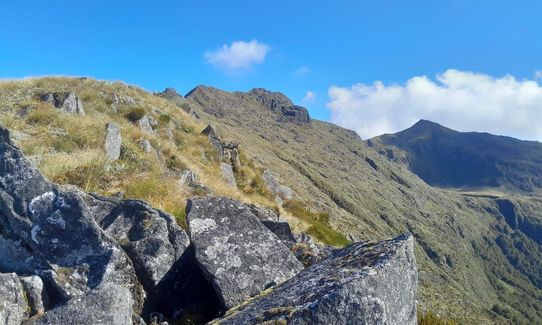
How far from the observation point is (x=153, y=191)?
35.4ft

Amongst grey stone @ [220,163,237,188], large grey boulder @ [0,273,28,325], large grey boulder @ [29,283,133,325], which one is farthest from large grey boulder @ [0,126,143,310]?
grey stone @ [220,163,237,188]

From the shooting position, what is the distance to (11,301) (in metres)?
4.66

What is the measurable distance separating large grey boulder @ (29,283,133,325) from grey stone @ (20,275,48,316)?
0.32 m

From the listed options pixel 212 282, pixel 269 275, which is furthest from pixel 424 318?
pixel 212 282

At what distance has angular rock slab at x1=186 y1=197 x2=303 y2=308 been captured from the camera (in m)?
6.04

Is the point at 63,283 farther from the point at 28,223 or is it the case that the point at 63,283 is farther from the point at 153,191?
the point at 153,191

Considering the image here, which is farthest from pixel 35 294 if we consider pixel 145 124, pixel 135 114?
pixel 135 114

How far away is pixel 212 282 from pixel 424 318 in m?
3.86

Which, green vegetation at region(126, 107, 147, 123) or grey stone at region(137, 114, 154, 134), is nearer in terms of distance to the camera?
grey stone at region(137, 114, 154, 134)

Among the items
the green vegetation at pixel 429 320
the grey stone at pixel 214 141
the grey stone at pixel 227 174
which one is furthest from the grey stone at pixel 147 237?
the grey stone at pixel 214 141

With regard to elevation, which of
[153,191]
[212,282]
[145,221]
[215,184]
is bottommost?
[212,282]

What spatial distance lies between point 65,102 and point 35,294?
19002 mm

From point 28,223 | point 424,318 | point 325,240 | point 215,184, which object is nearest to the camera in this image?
point 28,223

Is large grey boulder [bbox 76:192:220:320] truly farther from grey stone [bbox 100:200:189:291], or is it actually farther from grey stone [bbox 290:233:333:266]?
grey stone [bbox 290:233:333:266]
